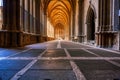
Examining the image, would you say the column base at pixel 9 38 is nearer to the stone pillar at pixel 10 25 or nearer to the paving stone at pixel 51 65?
the stone pillar at pixel 10 25

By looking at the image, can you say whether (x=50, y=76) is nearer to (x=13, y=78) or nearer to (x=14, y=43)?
(x=13, y=78)

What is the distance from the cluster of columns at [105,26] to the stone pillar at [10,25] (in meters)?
5.79

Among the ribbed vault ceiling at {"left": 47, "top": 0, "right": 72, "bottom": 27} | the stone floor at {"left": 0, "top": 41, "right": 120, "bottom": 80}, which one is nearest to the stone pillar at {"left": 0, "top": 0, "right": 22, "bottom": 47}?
the stone floor at {"left": 0, "top": 41, "right": 120, "bottom": 80}

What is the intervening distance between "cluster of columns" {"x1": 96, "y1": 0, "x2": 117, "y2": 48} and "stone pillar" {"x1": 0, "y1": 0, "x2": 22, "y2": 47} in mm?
5789

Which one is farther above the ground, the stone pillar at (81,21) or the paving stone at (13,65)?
the stone pillar at (81,21)

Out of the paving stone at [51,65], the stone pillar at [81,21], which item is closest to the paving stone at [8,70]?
the paving stone at [51,65]

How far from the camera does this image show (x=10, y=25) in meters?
14.3

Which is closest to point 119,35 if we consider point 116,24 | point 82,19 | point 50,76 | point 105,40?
point 116,24

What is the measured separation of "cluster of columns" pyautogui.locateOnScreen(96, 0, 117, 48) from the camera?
14398 millimetres

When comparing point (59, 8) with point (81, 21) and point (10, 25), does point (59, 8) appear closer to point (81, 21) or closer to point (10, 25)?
point (81, 21)

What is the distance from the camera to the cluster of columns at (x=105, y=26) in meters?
14.4

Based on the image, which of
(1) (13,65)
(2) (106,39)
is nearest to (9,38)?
(2) (106,39)

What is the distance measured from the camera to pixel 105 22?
1512 centimetres

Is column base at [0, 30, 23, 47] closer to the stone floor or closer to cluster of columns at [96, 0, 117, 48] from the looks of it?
cluster of columns at [96, 0, 117, 48]
